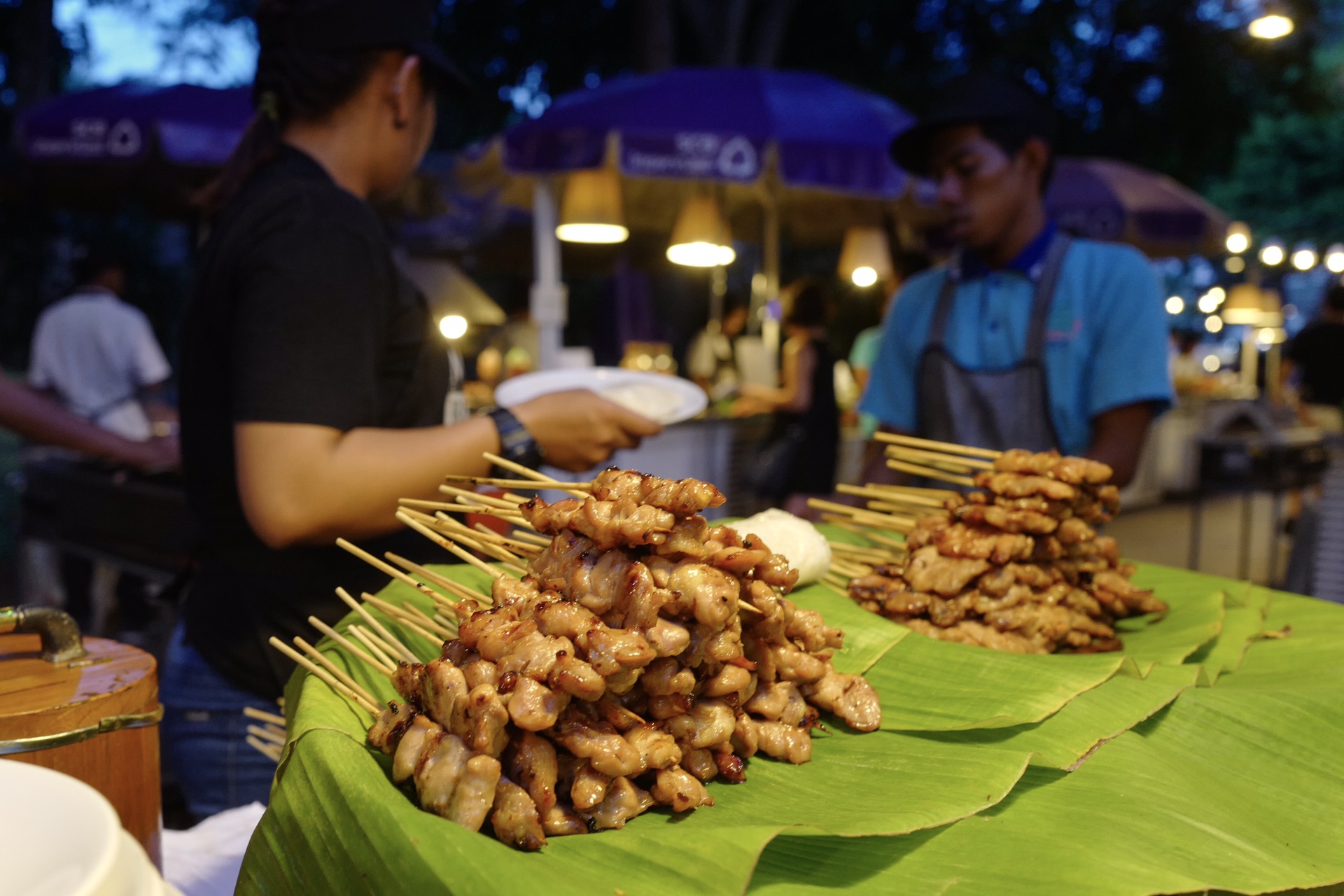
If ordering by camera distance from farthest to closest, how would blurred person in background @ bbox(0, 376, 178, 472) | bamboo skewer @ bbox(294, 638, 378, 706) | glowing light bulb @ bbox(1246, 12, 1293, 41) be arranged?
glowing light bulb @ bbox(1246, 12, 1293, 41)
blurred person in background @ bbox(0, 376, 178, 472)
bamboo skewer @ bbox(294, 638, 378, 706)

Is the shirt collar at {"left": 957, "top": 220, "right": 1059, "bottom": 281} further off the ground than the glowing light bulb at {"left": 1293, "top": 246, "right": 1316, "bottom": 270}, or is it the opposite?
the glowing light bulb at {"left": 1293, "top": 246, "right": 1316, "bottom": 270}

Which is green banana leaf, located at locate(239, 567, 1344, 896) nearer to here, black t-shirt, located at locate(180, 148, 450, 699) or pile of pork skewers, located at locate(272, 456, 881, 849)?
pile of pork skewers, located at locate(272, 456, 881, 849)

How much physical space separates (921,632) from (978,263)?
206 cm

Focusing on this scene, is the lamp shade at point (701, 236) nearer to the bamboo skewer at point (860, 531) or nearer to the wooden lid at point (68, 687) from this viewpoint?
the bamboo skewer at point (860, 531)

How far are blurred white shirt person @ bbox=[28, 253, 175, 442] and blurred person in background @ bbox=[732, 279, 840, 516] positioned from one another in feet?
15.9

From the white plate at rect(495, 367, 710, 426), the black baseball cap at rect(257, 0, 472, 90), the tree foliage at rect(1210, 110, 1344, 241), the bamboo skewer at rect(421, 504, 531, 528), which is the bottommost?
the bamboo skewer at rect(421, 504, 531, 528)

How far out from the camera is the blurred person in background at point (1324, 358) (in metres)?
9.72

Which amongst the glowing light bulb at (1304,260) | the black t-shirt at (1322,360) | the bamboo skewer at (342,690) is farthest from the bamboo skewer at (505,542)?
the glowing light bulb at (1304,260)

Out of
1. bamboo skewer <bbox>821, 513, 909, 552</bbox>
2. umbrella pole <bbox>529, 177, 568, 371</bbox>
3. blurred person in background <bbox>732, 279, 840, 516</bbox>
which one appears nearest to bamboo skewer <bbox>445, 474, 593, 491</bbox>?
bamboo skewer <bbox>821, 513, 909, 552</bbox>

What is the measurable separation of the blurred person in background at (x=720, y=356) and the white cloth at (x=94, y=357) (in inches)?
206

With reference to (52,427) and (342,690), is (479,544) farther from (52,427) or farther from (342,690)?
(52,427)

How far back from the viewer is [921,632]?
2.04m

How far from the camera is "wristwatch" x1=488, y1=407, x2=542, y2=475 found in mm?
2172

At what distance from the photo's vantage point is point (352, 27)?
2.11 m
